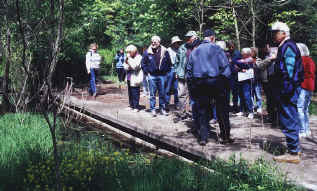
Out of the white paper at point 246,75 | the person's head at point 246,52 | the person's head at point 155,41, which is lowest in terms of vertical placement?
the white paper at point 246,75

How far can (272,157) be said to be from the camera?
5.41m

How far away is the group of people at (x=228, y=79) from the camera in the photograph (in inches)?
202

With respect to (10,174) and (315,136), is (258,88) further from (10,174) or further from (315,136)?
(10,174)

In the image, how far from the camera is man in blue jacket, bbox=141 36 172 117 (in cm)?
912

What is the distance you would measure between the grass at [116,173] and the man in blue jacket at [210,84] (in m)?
1.33

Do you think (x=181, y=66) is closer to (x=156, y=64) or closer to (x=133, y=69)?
(x=156, y=64)

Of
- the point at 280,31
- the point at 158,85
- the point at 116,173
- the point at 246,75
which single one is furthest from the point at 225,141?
the point at 158,85

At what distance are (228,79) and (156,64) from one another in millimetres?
2649

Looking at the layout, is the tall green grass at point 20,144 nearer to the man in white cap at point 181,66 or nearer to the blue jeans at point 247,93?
the man in white cap at point 181,66

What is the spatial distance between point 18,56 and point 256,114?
6286 mm

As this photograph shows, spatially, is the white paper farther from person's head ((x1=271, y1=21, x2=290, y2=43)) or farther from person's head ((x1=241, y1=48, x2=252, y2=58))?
person's head ((x1=271, y1=21, x2=290, y2=43))

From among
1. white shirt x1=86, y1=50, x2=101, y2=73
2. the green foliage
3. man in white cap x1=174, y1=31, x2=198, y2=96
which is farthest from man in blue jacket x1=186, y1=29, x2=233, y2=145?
the green foliage

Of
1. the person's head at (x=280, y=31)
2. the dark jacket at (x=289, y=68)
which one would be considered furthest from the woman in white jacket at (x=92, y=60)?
the dark jacket at (x=289, y=68)

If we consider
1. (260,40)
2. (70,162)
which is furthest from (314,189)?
(260,40)
